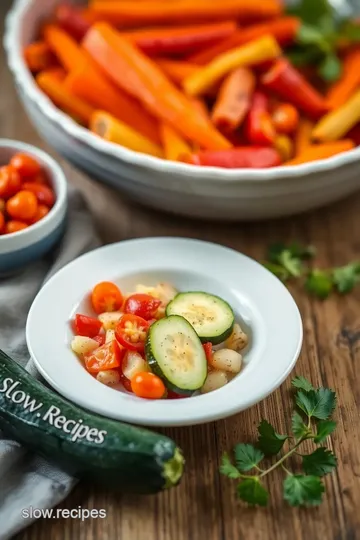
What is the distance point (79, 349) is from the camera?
6.43 ft

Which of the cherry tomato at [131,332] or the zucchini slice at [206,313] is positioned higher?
the cherry tomato at [131,332]

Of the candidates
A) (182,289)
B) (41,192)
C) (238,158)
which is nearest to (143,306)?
(182,289)

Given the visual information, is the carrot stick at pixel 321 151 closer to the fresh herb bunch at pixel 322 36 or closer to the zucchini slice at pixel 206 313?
the fresh herb bunch at pixel 322 36

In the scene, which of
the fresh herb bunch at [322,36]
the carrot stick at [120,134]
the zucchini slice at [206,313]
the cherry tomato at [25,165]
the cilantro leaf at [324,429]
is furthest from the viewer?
the fresh herb bunch at [322,36]

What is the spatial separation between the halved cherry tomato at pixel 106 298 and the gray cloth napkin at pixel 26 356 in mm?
207

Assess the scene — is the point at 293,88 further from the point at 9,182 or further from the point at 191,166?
the point at 9,182

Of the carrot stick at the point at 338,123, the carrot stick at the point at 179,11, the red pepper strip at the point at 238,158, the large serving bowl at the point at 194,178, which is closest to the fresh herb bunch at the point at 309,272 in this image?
the large serving bowl at the point at 194,178

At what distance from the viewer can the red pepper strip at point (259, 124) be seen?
8.22 feet

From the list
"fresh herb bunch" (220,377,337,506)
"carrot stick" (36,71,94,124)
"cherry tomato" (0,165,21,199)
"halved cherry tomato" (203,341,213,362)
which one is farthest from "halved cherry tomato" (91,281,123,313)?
"carrot stick" (36,71,94,124)

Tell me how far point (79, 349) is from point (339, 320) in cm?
75

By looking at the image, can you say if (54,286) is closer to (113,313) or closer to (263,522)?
(113,313)

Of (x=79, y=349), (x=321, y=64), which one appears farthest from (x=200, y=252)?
(x=321, y=64)

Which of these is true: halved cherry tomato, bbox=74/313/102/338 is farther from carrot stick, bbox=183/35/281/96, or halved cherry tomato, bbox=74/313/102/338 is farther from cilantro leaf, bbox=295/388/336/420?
carrot stick, bbox=183/35/281/96

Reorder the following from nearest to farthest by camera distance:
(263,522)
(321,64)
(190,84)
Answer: (263,522)
(190,84)
(321,64)
